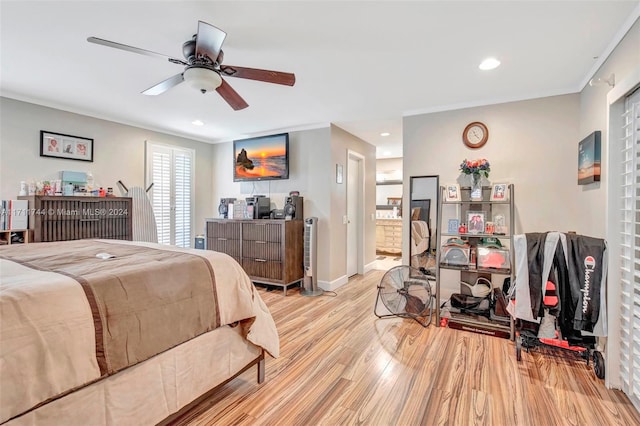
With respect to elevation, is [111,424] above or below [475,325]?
above

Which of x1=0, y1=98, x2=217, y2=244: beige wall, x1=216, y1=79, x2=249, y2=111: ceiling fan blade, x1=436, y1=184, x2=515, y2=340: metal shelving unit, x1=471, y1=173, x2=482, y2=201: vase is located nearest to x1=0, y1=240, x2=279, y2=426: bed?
x1=216, y1=79, x2=249, y2=111: ceiling fan blade

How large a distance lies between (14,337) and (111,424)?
55cm

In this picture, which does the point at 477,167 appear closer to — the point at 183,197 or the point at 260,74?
the point at 260,74

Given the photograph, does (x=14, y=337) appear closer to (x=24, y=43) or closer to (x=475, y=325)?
(x=24, y=43)

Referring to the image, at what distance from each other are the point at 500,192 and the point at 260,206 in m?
3.09

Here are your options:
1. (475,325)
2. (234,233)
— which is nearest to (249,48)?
(234,233)

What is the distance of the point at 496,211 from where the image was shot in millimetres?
3256

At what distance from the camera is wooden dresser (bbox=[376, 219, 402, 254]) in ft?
23.0

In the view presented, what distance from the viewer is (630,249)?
186 cm

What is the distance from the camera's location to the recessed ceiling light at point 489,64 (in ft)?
7.97

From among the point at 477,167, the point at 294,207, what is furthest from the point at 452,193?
the point at 294,207

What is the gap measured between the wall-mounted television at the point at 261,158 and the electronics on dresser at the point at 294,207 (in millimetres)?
403

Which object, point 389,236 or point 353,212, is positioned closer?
point 353,212

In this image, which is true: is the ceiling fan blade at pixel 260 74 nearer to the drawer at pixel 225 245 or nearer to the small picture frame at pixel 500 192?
the small picture frame at pixel 500 192
